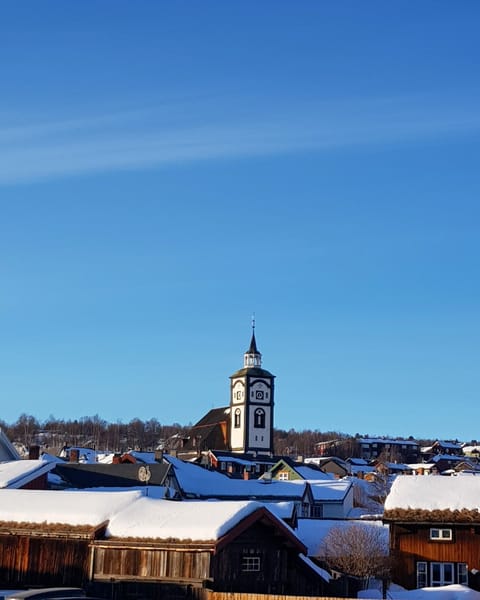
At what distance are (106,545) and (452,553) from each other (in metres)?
13.9

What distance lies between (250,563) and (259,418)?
107 meters

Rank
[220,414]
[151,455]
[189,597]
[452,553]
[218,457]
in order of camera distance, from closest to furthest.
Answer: [189,597] < [452,553] < [151,455] < [218,457] < [220,414]

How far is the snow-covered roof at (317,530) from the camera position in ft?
131

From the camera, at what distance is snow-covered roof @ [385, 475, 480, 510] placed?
3638cm

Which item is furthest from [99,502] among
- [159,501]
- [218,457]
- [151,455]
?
[218,457]

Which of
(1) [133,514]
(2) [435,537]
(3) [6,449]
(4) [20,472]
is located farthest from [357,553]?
(3) [6,449]

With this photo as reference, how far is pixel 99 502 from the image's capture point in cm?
3344

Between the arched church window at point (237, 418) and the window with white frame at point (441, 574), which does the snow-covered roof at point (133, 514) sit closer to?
the window with white frame at point (441, 574)

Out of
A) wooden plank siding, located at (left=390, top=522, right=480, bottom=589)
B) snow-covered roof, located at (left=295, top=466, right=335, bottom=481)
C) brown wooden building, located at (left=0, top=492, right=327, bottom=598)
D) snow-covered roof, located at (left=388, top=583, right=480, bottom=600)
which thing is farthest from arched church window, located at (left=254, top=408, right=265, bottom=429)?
brown wooden building, located at (left=0, top=492, right=327, bottom=598)

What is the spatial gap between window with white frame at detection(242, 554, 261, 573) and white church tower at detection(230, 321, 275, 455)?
104115 mm

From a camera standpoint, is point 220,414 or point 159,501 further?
point 220,414

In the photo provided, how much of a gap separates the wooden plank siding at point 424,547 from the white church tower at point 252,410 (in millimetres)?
99763

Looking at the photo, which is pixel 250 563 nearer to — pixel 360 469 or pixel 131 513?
pixel 131 513

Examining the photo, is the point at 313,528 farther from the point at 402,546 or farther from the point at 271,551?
the point at 271,551
